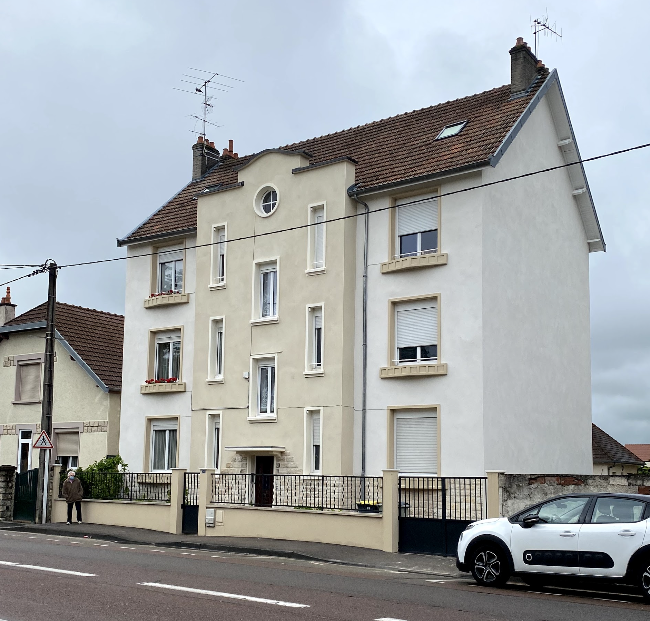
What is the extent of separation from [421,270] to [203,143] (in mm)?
12018

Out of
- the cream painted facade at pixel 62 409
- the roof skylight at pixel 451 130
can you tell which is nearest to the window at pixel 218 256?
the cream painted facade at pixel 62 409

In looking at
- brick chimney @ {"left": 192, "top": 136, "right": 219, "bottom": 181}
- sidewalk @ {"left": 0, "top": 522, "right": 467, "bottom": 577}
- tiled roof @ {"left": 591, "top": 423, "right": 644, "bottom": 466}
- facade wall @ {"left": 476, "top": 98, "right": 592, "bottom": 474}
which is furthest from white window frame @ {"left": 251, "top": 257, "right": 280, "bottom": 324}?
tiled roof @ {"left": 591, "top": 423, "right": 644, "bottom": 466}

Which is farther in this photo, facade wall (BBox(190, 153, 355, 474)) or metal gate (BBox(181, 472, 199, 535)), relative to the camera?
facade wall (BBox(190, 153, 355, 474))

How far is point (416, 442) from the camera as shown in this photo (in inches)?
907

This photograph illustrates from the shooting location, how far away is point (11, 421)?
33125 mm

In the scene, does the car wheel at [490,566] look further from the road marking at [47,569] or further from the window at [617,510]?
the road marking at [47,569]

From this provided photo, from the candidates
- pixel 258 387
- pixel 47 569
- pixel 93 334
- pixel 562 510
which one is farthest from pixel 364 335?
pixel 93 334

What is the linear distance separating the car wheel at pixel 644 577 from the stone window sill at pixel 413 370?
34.0 feet

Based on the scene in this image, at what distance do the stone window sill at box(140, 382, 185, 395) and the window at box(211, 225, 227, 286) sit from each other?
3.20 meters

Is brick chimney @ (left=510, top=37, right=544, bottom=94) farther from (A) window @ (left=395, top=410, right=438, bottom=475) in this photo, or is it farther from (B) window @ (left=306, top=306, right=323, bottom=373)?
(A) window @ (left=395, top=410, right=438, bottom=475)

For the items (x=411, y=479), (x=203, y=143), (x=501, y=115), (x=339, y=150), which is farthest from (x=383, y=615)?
(x=203, y=143)

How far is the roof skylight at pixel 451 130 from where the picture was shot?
25.4 metres

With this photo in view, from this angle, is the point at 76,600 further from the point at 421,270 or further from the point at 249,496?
the point at 421,270

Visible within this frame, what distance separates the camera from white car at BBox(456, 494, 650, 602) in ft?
40.9
